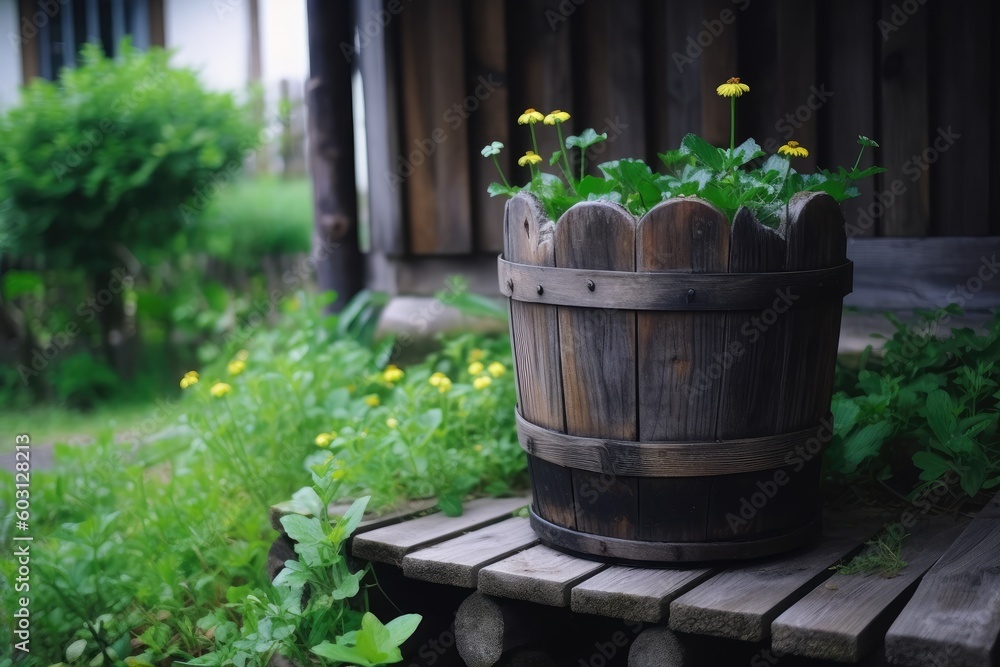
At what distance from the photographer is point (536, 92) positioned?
3.98m

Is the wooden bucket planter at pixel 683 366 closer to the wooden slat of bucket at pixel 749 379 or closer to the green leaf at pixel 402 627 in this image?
the wooden slat of bucket at pixel 749 379

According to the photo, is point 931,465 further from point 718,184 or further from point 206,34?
point 206,34

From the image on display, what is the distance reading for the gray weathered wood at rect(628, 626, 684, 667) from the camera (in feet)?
6.54

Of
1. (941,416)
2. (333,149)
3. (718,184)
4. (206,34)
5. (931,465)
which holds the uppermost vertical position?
(206,34)

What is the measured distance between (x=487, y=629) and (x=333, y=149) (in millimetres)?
2822

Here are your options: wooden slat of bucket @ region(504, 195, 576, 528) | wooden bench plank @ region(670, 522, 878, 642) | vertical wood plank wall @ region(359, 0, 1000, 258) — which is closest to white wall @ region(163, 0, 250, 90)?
vertical wood plank wall @ region(359, 0, 1000, 258)

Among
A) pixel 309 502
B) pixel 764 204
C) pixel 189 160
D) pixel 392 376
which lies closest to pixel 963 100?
pixel 764 204

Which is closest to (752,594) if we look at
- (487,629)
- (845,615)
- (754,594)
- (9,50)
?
(754,594)

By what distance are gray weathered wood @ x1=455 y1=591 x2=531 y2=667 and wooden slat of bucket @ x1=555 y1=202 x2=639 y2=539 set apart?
279 mm

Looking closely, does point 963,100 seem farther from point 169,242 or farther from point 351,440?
point 169,242

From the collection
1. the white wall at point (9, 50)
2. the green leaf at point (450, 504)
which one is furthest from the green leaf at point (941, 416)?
the white wall at point (9, 50)

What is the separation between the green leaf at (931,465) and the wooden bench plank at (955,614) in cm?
25

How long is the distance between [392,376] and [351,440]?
517mm

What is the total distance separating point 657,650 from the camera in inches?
79.4
